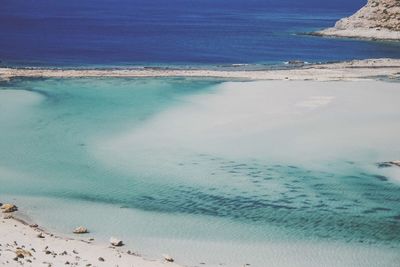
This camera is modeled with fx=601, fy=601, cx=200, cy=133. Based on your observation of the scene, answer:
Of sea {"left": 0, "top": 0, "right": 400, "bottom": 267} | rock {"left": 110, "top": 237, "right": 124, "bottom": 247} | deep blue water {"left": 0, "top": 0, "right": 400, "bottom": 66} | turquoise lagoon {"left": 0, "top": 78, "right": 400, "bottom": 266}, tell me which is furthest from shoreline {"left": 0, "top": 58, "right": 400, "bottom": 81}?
rock {"left": 110, "top": 237, "right": 124, "bottom": 247}

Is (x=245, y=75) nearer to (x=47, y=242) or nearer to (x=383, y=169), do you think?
(x=383, y=169)

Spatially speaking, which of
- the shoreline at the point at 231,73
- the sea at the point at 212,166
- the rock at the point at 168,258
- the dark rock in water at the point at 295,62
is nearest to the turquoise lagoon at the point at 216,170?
the sea at the point at 212,166

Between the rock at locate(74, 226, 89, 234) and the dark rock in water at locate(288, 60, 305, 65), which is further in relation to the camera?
the dark rock in water at locate(288, 60, 305, 65)

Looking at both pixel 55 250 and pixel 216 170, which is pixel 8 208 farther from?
pixel 216 170

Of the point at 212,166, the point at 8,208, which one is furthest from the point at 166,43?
the point at 8,208

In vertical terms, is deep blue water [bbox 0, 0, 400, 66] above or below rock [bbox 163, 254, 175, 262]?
above

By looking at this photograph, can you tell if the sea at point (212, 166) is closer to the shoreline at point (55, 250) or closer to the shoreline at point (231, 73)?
the shoreline at point (55, 250)

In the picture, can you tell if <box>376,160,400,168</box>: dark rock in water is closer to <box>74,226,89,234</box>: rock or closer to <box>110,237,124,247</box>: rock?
<box>110,237,124,247</box>: rock
